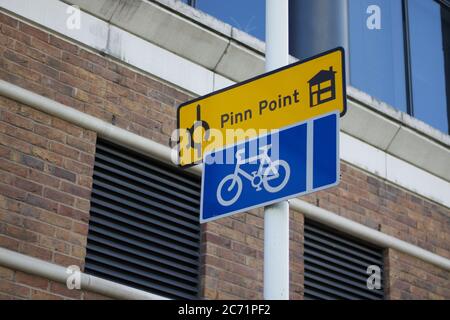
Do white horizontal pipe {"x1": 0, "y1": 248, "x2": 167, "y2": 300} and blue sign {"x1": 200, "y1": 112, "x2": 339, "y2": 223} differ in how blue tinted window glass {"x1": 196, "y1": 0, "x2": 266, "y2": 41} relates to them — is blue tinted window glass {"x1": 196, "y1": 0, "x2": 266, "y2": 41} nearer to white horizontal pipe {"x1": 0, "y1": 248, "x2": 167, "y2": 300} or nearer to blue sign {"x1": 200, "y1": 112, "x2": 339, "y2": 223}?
white horizontal pipe {"x1": 0, "y1": 248, "x2": 167, "y2": 300}

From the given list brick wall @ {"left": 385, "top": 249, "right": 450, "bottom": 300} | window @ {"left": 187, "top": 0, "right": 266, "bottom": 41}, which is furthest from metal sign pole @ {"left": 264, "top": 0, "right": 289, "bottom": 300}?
brick wall @ {"left": 385, "top": 249, "right": 450, "bottom": 300}

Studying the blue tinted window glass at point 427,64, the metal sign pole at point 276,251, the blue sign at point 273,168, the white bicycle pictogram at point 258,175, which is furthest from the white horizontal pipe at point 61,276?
the blue tinted window glass at point 427,64

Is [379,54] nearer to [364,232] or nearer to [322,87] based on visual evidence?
[364,232]

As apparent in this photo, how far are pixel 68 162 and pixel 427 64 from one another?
6.57m

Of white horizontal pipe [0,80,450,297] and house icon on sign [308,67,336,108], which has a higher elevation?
white horizontal pipe [0,80,450,297]

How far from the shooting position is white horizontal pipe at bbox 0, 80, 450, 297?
31.3ft

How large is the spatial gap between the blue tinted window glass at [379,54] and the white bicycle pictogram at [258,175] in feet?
22.5

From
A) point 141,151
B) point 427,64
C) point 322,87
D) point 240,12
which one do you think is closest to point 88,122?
point 141,151

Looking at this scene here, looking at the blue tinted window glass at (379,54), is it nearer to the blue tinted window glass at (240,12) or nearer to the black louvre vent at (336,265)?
the blue tinted window glass at (240,12)

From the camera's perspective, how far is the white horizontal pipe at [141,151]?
31.3 feet

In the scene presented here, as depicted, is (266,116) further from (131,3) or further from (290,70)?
(131,3)

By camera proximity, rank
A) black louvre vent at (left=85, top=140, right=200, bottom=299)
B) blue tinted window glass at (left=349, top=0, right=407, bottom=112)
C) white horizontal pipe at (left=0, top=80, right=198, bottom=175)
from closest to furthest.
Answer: white horizontal pipe at (left=0, top=80, right=198, bottom=175)
black louvre vent at (left=85, top=140, right=200, bottom=299)
blue tinted window glass at (left=349, top=0, right=407, bottom=112)

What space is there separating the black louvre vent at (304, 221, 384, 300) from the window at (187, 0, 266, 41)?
237cm

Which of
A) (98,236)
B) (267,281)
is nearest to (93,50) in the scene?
(98,236)
